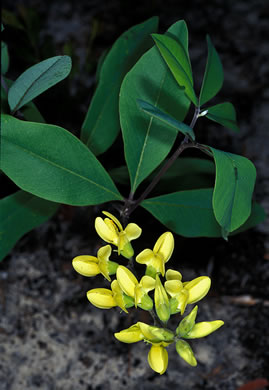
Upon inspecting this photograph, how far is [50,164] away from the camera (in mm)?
852

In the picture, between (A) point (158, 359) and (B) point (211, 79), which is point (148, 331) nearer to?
Answer: (A) point (158, 359)

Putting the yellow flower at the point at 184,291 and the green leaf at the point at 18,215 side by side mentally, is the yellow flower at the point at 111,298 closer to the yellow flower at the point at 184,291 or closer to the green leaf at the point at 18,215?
the yellow flower at the point at 184,291

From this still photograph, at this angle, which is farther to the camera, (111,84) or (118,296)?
(111,84)

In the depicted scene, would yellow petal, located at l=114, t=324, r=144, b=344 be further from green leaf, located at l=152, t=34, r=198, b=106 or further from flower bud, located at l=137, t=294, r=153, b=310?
green leaf, located at l=152, t=34, r=198, b=106

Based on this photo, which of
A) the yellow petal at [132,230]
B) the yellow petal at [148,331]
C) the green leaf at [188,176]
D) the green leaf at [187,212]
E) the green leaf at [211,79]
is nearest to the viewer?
the yellow petal at [148,331]

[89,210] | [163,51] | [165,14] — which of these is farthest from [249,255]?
[165,14]

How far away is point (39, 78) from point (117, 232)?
0.32 meters

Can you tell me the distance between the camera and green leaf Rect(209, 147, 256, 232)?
27.2 inches

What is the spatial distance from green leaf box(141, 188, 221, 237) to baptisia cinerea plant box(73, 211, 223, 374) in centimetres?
25

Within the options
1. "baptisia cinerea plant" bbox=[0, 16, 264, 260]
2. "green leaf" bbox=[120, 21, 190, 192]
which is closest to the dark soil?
"baptisia cinerea plant" bbox=[0, 16, 264, 260]

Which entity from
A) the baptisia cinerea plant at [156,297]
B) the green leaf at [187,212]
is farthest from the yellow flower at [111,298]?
the green leaf at [187,212]

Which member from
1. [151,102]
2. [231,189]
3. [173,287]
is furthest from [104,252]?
[151,102]

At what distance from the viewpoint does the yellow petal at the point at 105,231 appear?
2.39ft

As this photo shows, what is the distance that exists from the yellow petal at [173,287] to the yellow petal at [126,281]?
0.18 feet
